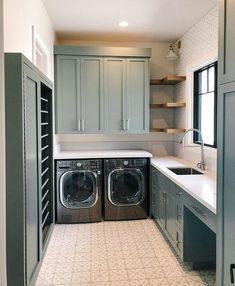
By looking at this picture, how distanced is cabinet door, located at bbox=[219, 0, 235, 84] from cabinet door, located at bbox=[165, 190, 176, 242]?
188 cm

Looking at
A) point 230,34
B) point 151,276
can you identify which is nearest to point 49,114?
point 151,276

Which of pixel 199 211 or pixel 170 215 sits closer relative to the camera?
pixel 199 211

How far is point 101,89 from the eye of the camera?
445 cm

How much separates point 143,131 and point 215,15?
184cm

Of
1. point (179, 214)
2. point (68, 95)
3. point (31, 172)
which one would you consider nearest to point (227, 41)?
point (31, 172)

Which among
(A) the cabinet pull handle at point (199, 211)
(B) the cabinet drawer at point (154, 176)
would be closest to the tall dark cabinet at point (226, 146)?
(A) the cabinet pull handle at point (199, 211)

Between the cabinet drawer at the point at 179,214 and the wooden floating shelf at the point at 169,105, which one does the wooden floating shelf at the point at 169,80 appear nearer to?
the wooden floating shelf at the point at 169,105

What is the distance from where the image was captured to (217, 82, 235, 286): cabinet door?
156 cm

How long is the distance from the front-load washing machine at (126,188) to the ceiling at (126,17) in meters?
1.83

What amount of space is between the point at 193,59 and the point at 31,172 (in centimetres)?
289

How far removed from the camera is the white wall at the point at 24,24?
2.12 metres

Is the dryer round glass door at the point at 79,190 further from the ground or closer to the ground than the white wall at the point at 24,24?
closer to the ground

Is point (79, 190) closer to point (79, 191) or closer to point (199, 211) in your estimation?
point (79, 191)

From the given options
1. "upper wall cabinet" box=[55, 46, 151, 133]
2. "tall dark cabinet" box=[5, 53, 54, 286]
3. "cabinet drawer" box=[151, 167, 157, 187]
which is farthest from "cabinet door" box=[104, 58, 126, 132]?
"tall dark cabinet" box=[5, 53, 54, 286]
